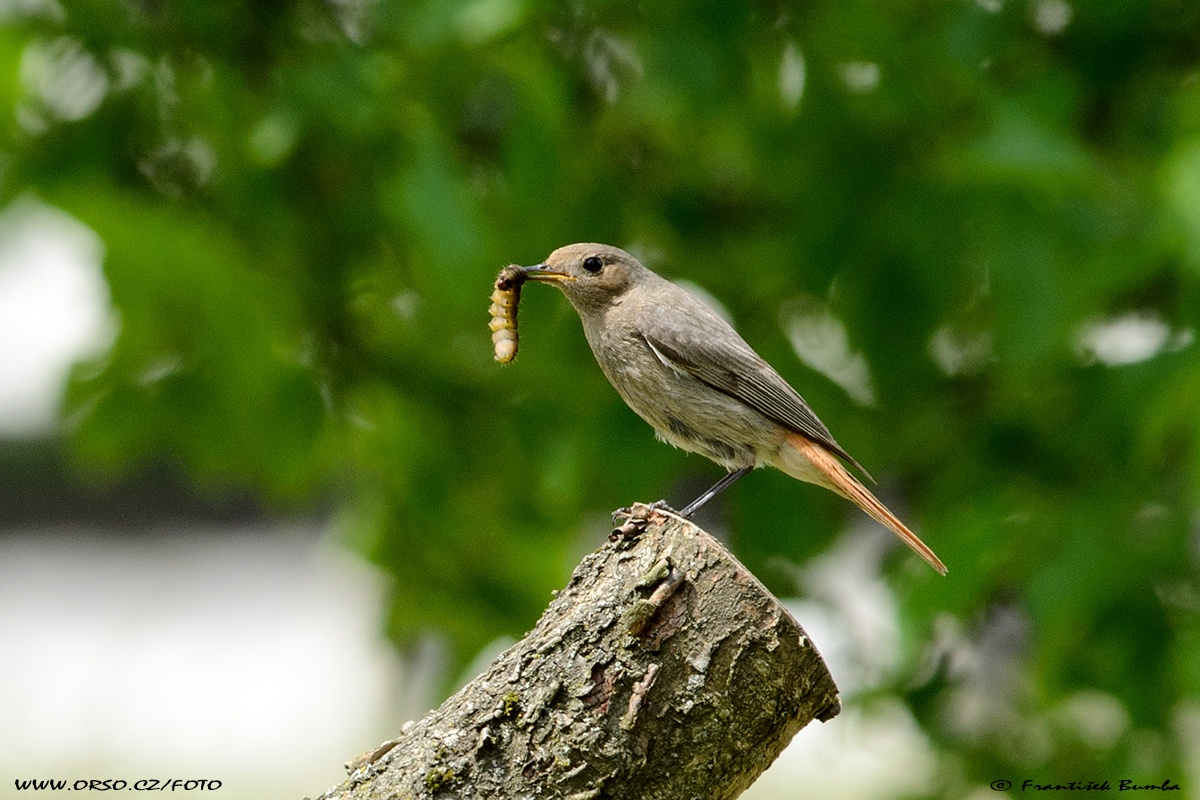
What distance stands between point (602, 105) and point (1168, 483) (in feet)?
9.47

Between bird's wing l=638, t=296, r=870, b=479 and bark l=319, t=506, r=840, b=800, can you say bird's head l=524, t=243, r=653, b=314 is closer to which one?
bird's wing l=638, t=296, r=870, b=479

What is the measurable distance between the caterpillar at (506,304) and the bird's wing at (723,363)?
19.1 inches

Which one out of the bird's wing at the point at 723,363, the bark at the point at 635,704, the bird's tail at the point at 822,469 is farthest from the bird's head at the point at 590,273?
the bark at the point at 635,704

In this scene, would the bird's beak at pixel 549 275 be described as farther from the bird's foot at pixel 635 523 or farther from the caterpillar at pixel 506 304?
the bird's foot at pixel 635 523

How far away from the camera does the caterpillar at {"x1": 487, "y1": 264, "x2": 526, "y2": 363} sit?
177 inches

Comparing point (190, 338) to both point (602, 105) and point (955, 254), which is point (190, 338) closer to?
point (602, 105)

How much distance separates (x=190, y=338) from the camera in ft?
17.7

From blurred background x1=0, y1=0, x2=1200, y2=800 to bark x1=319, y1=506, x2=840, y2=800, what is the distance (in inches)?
77.3

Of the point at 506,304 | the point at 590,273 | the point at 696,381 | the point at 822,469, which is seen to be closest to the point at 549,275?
the point at 590,273

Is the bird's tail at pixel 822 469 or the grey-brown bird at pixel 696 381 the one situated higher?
the grey-brown bird at pixel 696 381

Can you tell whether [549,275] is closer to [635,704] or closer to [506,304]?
[506,304]

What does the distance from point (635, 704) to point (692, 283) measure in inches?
121

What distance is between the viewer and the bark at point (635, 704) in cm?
321

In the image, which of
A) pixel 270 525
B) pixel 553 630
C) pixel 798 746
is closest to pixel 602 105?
pixel 553 630
